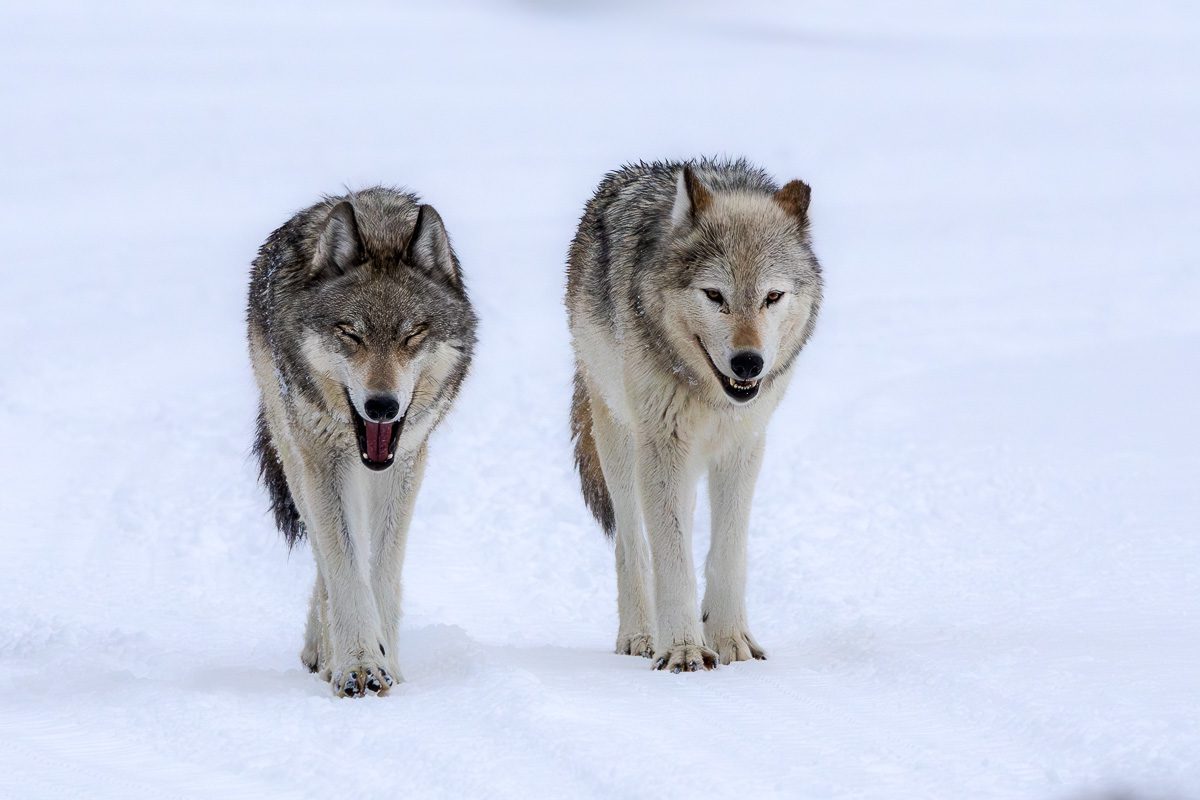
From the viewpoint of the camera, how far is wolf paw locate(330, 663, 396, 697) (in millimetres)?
5512

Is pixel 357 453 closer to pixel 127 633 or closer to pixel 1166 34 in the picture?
pixel 127 633

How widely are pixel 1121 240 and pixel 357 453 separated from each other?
13938 mm

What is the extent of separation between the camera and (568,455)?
10602mm

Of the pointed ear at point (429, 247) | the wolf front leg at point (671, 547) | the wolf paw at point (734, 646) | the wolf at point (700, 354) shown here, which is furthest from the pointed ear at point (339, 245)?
the wolf paw at point (734, 646)

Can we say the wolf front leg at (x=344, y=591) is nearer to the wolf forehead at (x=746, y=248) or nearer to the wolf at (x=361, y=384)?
the wolf at (x=361, y=384)

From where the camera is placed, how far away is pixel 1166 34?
31.1 m

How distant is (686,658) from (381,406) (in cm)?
159

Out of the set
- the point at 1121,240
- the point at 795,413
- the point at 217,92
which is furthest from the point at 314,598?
the point at 217,92

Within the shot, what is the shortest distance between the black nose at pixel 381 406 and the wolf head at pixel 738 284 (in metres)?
1.25

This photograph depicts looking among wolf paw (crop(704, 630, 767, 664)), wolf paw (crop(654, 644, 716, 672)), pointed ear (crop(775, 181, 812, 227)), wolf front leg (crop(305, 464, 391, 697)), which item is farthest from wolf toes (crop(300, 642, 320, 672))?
pointed ear (crop(775, 181, 812, 227))

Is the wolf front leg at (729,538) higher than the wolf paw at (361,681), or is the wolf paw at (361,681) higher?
the wolf front leg at (729,538)

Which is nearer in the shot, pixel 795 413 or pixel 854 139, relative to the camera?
pixel 795 413

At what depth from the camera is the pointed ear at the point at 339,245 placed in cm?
580

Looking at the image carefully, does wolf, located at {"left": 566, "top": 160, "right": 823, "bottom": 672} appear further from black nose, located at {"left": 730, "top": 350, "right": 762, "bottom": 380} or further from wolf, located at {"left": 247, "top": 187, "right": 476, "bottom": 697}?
wolf, located at {"left": 247, "top": 187, "right": 476, "bottom": 697}
